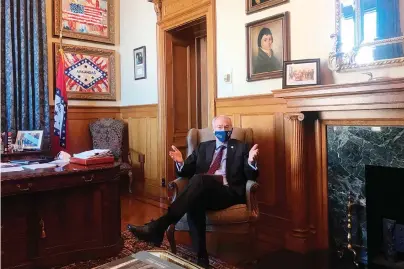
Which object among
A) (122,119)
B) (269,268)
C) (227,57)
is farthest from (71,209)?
(122,119)

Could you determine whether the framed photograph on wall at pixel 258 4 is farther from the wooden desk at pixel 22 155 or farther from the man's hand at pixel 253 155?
the wooden desk at pixel 22 155

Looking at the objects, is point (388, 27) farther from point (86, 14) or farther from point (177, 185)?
point (86, 14)

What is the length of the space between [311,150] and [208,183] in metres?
0.92

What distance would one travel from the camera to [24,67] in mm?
4172

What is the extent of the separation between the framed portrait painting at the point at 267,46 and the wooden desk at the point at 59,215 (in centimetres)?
152

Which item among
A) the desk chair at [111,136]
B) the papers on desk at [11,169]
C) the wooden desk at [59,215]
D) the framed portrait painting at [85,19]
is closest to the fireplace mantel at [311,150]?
the wooden desk at [59,215]

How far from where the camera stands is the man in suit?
2.32m

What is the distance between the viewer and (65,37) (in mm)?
4594

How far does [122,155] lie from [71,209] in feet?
7.85

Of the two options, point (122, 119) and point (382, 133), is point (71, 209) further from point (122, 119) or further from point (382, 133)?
point (122, 119)

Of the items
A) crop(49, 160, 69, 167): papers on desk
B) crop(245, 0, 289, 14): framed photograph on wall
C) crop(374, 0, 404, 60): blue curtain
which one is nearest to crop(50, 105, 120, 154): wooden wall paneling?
crop(49, 160, 69, 167): papers on desk

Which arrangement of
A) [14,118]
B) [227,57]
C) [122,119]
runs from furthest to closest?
[122,119], [14,118], [227,57]

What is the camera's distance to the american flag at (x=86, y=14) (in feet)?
15.3

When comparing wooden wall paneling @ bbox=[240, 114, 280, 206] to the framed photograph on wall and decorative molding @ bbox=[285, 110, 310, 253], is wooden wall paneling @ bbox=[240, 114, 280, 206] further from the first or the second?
the framed photograph on wall
